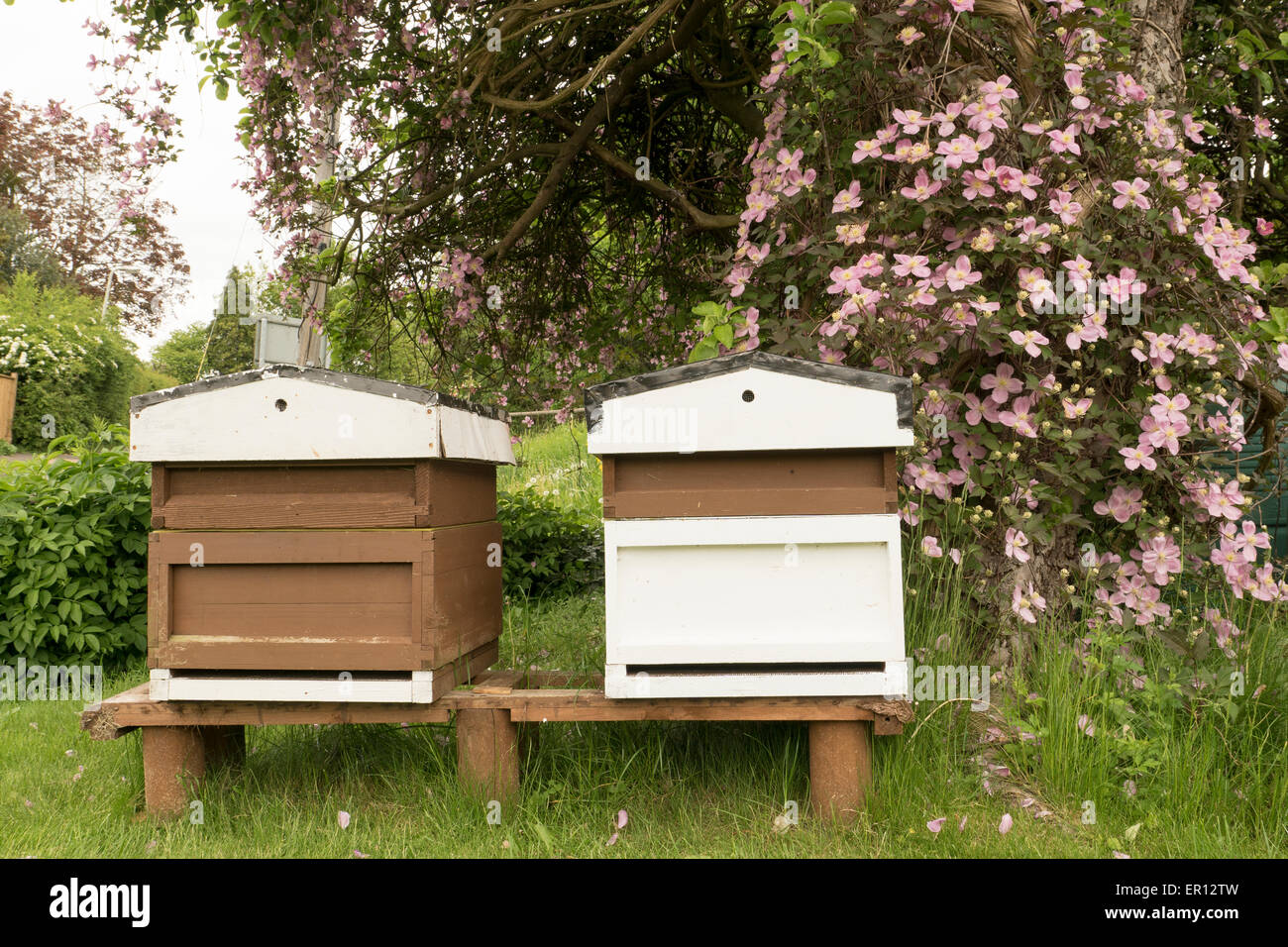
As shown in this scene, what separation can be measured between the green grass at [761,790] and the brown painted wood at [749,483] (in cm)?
61

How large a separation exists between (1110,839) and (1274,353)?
161 centimetres

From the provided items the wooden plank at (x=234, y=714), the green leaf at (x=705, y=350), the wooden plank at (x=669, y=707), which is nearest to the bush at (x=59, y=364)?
the wooden plank at (x=234, y=714)

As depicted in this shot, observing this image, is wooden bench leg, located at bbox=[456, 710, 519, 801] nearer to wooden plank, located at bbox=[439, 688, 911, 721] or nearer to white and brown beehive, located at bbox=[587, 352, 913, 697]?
wooden plank, located at bbox=[439, 688, 911, 721]

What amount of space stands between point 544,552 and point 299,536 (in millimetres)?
3516

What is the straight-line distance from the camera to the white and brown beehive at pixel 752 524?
2229mm

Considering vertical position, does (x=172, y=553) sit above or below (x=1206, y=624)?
above

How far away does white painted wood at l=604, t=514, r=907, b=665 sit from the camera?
7.36 ft

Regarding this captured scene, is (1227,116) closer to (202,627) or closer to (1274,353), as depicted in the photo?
(1274,353)

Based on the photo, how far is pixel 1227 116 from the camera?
450cm

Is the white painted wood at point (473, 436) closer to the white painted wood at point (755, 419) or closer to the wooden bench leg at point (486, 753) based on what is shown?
the white painted wood at point (755, 419)

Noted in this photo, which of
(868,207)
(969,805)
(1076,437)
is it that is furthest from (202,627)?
(1076,437)

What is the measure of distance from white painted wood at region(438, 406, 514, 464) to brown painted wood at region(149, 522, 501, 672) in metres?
0.23

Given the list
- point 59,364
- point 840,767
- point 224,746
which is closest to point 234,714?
point 224,746

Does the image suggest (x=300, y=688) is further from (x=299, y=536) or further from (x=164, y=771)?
(x=164, y=771)
